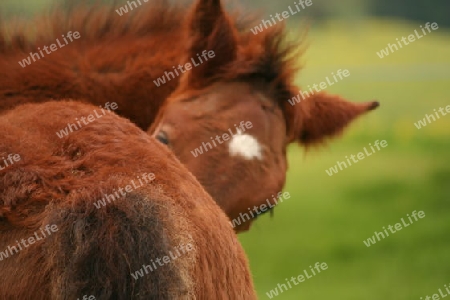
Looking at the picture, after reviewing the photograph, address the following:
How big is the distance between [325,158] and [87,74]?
10070mm

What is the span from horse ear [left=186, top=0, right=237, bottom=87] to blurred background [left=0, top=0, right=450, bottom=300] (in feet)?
1.37

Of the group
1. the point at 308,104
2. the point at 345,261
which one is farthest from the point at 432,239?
the point at 308,104

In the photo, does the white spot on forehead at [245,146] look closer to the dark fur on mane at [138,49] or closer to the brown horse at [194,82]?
the brown horse at [194,82]

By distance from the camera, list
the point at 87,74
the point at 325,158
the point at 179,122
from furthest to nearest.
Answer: the point at 325,158 → the point at 87,74 → the point at 179,122

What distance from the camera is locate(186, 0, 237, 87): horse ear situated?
371 cm

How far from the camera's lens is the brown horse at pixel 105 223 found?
5.70 feet

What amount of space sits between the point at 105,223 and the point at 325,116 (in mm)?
2551

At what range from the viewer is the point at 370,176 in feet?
39.5

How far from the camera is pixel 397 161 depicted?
41.1 feet

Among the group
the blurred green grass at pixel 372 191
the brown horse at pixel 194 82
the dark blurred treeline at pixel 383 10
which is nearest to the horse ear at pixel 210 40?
the brown horse at pixel 194 82

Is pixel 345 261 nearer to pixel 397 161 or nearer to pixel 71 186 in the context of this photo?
pixel 397 161

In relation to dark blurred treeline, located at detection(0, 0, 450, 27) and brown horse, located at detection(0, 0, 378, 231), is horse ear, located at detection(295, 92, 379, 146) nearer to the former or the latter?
brown horse, located at detection(0, 0, 378, 231)

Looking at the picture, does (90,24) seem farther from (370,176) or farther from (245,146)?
(370,176)

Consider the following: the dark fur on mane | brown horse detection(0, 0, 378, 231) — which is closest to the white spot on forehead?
brown horse detection(0, 0, 378, 231)
